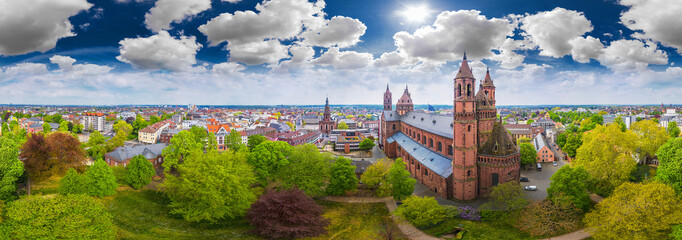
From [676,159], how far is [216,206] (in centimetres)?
5270

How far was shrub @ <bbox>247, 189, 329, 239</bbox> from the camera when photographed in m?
31.8

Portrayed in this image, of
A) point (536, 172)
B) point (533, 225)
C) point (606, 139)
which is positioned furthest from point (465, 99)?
point (536, 172)

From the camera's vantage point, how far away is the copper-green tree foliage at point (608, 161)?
146 feet

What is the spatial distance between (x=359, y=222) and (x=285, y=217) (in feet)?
36.3

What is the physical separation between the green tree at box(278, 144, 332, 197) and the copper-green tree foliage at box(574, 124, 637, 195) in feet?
129

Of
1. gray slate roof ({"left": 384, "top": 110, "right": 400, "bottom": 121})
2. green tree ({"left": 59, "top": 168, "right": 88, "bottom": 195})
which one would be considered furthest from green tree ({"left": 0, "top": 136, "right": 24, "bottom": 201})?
gray slate roof ({"left": 384, "top": 110, "right": 400, "bottom": 121})

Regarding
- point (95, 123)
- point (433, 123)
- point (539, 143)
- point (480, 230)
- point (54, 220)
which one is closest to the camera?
point (54, 220)

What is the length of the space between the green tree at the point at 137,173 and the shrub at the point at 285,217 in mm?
21515

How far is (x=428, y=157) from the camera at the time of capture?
191 feet

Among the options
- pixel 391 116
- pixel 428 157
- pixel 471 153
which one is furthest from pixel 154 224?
pixel 391 116

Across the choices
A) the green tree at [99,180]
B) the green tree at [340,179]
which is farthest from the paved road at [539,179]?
the green tree at [99,180]

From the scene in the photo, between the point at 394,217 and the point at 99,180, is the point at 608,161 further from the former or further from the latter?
the point at 99,180

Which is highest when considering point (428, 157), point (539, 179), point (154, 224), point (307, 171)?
point (428, 157)

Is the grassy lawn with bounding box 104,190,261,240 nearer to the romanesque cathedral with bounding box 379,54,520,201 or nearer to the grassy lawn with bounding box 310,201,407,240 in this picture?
the grassy lawn with bounding box 310,201,407,240
